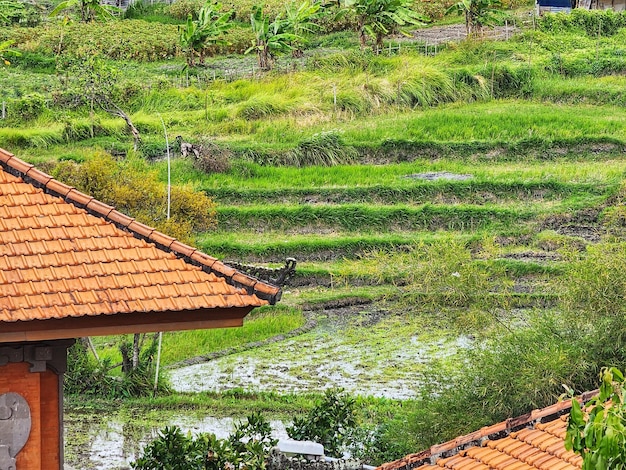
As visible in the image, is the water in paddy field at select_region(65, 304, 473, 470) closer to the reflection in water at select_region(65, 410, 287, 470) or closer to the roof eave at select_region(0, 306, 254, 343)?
the reflection in water at select_region(65, 410, 287, 470)

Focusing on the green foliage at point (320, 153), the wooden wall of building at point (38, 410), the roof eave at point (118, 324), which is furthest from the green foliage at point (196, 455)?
the green foliage at point (320, 153)

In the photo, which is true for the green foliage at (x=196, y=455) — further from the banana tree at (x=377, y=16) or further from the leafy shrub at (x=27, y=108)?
the banana tree at (x=377, y=16)

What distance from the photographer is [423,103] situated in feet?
99.5

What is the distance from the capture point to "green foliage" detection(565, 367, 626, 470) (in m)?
4.98

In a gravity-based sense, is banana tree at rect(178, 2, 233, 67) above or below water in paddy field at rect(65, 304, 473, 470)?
above

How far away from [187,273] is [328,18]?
103 ft

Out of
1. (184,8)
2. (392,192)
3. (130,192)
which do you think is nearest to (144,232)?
(130,192)

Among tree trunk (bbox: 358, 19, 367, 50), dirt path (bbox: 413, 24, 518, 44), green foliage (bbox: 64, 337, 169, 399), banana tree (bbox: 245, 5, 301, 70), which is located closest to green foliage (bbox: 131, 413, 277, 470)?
green foliage (bbox: 64, 337, 169, 399)

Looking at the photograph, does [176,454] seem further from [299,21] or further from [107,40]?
[107,40]

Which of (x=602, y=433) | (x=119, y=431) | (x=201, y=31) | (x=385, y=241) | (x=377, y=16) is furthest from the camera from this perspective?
(x=377, y=16)

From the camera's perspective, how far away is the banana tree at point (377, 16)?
3344cm

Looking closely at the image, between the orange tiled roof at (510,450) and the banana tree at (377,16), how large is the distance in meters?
25.2

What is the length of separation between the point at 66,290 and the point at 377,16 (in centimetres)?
2778

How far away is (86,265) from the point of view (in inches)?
297
